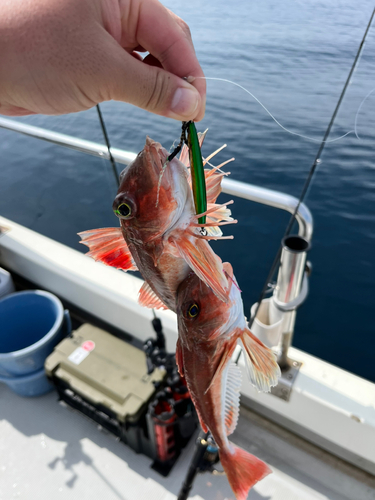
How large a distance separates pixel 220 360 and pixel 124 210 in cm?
51

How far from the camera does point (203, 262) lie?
698 millimetres

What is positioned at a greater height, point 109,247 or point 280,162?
point 109,247

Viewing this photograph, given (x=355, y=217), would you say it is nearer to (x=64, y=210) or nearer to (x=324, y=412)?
(x=324, y=412)

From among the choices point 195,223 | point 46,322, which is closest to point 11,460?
point 46,322

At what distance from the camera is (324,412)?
78.2 inches

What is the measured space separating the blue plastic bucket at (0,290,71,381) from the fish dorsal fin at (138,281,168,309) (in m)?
1.88

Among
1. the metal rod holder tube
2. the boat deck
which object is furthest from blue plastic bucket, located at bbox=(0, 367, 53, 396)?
the metal rod holder tube

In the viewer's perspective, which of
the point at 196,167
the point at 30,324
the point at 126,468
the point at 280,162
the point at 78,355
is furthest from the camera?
the point at 280,162

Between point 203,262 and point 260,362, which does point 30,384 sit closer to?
point 260,362

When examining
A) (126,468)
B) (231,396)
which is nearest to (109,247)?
(231,396)

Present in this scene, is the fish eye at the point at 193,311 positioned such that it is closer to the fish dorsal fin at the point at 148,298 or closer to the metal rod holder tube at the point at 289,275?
the fish dorsal fin at the point at 148,298

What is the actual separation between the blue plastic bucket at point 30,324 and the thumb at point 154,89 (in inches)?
85.8

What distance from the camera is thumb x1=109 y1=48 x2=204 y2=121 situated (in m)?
0.76

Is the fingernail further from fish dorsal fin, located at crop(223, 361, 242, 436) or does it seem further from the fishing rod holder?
the fishing rod holder
